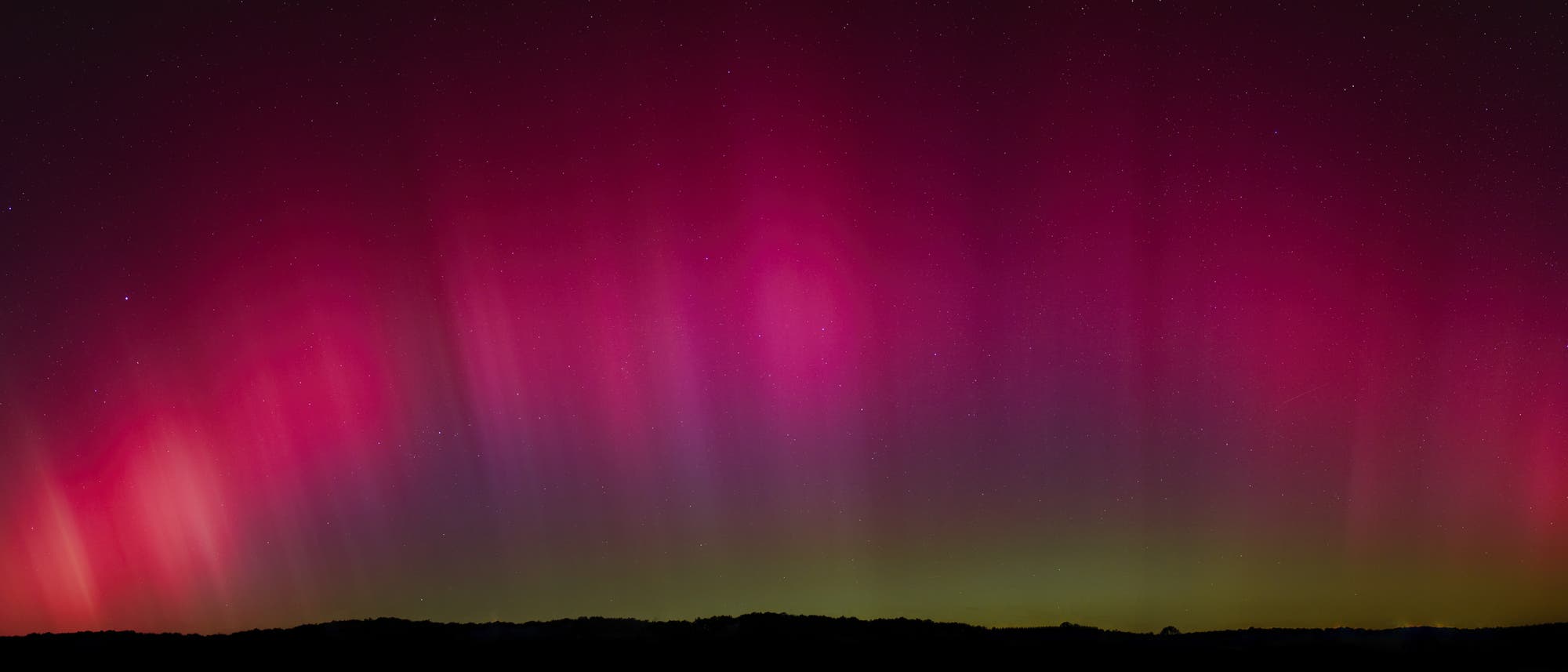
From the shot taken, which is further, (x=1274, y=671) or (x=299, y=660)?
(x=299, y=660)

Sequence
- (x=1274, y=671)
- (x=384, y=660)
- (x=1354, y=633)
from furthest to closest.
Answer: (x=1354, y=633) < (x=384, y=660) < (x=1274, y=671)

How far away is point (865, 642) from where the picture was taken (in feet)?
19.6

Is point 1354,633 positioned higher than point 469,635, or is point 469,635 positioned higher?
point 469,635

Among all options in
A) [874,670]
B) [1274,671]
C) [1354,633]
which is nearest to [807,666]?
[874,670]

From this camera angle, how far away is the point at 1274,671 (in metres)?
5.31

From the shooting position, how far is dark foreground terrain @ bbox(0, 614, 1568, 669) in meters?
5.59

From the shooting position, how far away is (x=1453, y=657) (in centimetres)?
556

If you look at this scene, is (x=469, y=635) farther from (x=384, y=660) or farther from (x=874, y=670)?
(x=874, y=670)

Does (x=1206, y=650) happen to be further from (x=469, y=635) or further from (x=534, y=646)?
(x=469, y=635)

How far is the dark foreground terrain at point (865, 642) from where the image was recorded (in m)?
5.59

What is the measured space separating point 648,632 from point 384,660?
5.42ft

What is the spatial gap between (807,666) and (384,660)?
264 centimetres

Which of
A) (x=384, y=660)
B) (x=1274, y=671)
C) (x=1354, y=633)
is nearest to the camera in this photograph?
(x=1274, y=671)

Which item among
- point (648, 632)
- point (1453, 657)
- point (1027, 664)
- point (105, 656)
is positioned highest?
point (105, 656)
